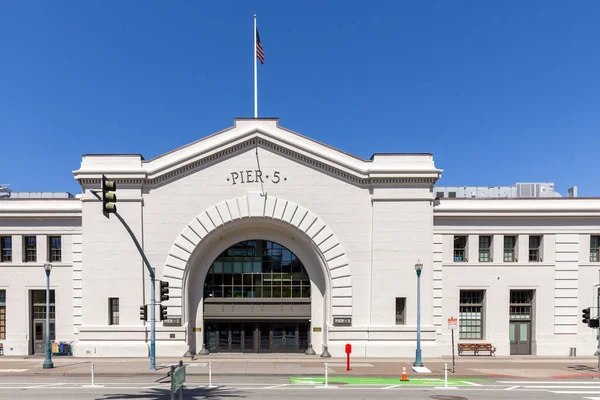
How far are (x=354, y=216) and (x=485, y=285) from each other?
9.43m

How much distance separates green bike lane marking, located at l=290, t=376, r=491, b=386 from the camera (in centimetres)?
2095

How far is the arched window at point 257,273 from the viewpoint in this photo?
29.5 meters

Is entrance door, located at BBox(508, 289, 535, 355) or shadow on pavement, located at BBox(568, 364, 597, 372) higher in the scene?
entrance door, located at BBox(508, 289, 535, 355)

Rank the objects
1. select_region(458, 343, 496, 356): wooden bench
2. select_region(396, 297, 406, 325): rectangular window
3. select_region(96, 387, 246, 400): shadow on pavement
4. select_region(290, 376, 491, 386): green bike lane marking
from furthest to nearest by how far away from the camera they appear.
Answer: select_region(458, 343, 496, 356): wooden bench < select_region(396, 297, 406, 325): rectangular window < select_region(290, 376, 491, 386): green bike lane marking < select_region(96, 387, 246, 400): shadow on pavement

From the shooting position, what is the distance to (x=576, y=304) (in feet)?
94.5

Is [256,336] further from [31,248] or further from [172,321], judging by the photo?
[31,248]

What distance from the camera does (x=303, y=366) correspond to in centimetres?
2477

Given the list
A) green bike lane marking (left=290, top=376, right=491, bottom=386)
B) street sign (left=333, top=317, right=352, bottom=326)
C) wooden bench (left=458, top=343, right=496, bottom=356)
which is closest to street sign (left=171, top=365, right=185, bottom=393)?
green bike lane marking (left=290, top=376, right=491, bottom=386)

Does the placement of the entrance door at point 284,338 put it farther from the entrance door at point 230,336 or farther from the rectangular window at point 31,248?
the rectangular window at point 31,248

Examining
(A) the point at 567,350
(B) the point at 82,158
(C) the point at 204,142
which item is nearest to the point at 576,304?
(A) the point at 567,350

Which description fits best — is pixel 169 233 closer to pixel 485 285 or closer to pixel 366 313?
pixel 366 313

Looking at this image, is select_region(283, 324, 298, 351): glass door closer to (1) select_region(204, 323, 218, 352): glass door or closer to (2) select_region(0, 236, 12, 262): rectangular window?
(1) select_region(204, 323, 218, 352): glass door

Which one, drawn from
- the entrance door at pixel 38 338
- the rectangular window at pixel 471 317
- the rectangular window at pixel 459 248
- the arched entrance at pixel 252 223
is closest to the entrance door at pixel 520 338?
the rectangular window at pixel 471 317

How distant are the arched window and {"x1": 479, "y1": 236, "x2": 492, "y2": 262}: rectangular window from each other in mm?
11301
